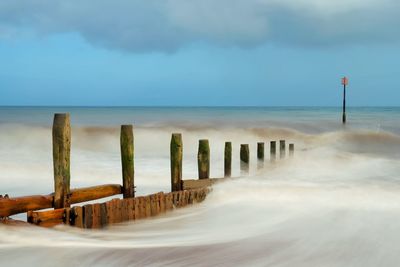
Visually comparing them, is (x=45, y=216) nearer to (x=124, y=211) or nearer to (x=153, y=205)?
(x=124, y=211)

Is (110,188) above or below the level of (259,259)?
above

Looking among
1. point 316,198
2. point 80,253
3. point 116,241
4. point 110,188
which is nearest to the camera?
point 80,253

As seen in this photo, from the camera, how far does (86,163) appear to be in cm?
1560

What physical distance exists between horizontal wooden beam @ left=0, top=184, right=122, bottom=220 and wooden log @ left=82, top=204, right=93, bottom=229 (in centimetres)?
29

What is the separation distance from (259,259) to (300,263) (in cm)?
46

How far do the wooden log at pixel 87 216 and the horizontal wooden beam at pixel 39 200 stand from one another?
0.96ft

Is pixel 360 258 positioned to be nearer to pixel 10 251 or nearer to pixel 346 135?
pixel 10 251

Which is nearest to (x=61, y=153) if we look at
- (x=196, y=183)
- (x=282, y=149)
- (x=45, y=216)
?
(x=45, y=216)

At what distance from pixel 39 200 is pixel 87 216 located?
2.00 feet

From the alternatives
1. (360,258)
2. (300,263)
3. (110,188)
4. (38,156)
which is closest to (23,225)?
(110,188)

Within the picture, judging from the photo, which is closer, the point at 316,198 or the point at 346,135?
the point at 316,198

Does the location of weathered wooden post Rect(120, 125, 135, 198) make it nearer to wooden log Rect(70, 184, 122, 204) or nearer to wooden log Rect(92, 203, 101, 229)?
wooden log Rect(70, 184, 122, 204)

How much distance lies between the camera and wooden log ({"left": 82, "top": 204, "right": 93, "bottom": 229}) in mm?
6258

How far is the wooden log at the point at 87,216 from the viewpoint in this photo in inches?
246
